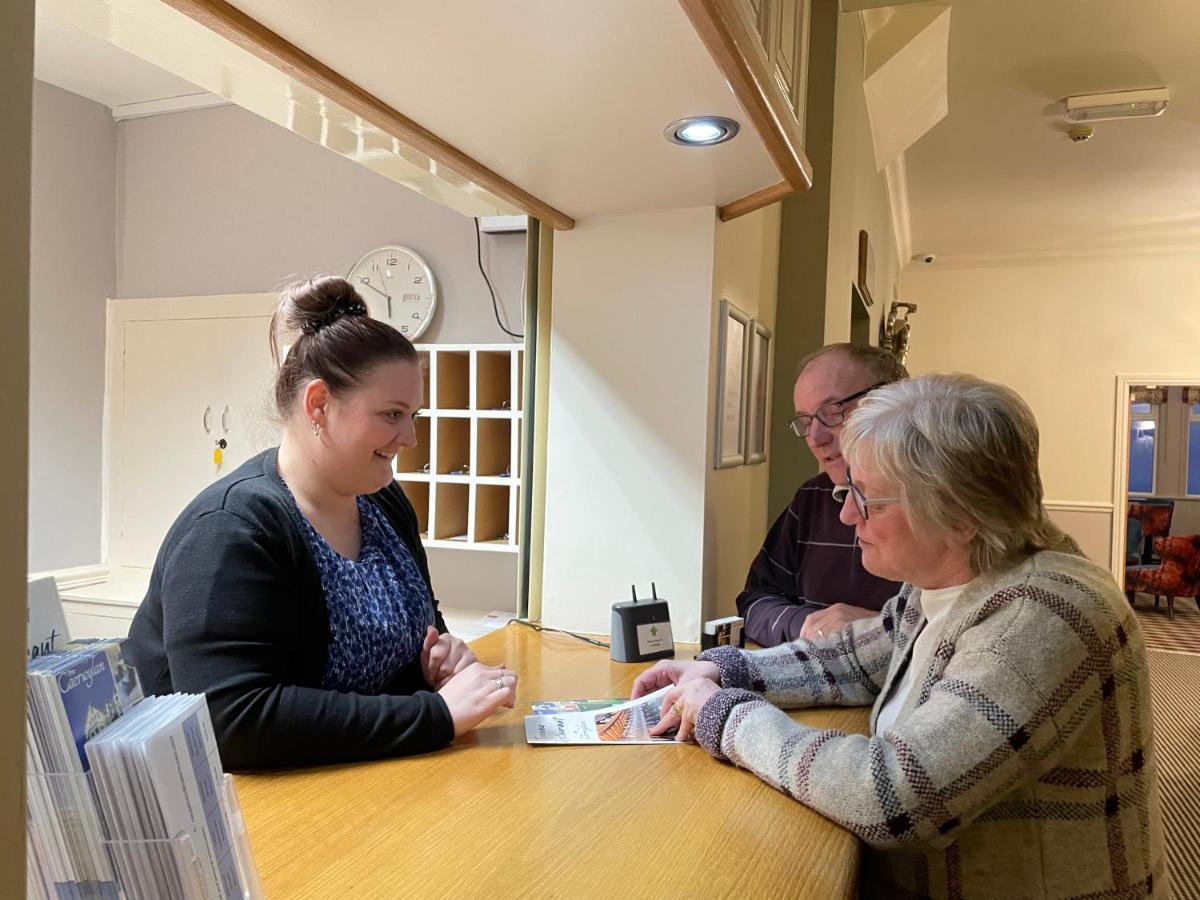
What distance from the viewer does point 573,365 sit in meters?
2.04

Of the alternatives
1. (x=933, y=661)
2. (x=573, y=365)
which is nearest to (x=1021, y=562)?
(x=933, y=661)

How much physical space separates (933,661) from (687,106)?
2.89ft

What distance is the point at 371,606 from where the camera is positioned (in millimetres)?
1281

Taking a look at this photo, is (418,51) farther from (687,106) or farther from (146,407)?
(146,407)

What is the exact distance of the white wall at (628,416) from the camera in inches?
75.7

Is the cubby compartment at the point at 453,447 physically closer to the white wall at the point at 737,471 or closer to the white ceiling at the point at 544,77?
the white wall at the point at 737,471

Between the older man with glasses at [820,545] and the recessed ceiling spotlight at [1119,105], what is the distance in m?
3.24

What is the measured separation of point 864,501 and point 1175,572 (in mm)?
7286

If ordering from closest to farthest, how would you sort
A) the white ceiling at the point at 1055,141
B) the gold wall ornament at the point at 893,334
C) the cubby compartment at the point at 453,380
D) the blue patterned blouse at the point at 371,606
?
the blue patterned blouse at the point at 371,606, the cubby compartment at the point at 453,380, the white ceiling at the point at 1055,141, the gold wall ornament at the point at 893,334

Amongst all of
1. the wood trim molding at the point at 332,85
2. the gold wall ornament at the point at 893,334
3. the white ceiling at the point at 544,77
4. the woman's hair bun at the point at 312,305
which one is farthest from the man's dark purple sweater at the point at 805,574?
the gold wall ornament at the point at 893,334

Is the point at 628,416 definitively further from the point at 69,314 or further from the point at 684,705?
the point at 69,314

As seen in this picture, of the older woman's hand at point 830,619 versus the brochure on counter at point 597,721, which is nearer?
the brochure on counter at point 597,721

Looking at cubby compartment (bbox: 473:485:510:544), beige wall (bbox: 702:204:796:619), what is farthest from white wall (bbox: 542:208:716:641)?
cubby compartment (bbox: 473:485:510:544)

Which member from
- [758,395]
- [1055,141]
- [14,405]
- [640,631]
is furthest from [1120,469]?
[14,405]
